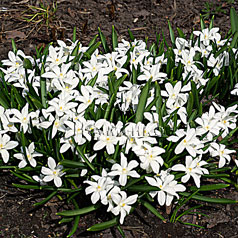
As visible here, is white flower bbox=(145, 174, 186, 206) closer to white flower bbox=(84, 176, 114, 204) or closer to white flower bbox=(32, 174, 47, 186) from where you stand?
white flower bbox=(84, 176, 114, 204)

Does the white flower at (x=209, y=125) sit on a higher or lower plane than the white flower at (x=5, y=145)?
higher

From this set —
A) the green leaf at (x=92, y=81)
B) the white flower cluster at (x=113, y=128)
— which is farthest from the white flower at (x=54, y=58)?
the green leaf at (x=92, y=81)

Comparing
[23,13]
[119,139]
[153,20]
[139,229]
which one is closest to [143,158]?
[119,139]

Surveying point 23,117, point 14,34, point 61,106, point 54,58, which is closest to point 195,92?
point 61,106

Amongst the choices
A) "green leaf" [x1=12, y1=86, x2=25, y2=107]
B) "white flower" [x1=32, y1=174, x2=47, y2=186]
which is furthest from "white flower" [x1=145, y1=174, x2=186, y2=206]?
"green leaf" [x1=12, y1=86, x2=25, y2=107]

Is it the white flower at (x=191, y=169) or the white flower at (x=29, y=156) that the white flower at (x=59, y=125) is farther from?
the white flower at (x=191, y=169)

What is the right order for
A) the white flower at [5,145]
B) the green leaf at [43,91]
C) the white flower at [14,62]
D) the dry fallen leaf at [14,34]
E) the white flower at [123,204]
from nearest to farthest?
the white flower at [123,204] < the white flower at [5,145] < the green leaf at [43,91] < the white flower at [14,62] < the dry fallen leaf at [14,34]

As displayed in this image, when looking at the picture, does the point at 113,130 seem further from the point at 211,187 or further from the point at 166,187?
the point at 211,187
